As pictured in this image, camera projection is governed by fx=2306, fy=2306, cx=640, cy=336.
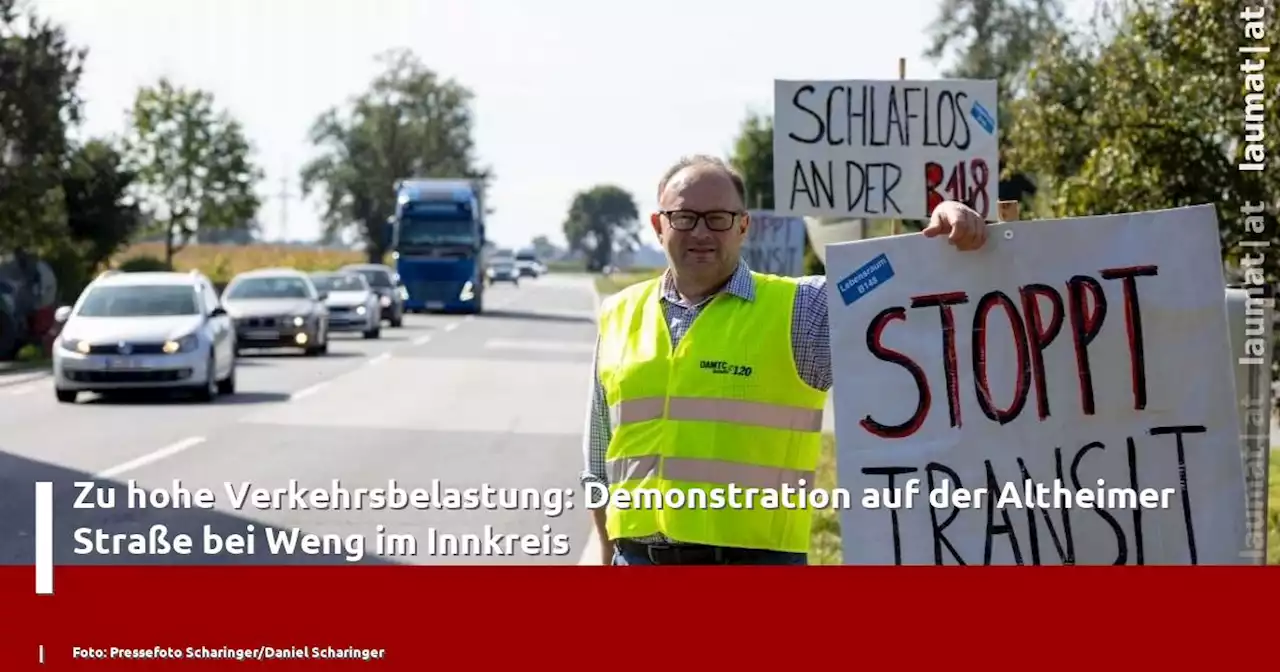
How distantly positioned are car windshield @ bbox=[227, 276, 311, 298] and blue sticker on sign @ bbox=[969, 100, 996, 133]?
29.1 m

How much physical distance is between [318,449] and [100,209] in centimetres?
3516

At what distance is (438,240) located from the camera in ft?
197

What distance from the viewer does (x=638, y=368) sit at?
16.5 ft

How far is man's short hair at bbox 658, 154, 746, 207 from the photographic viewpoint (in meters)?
5.01

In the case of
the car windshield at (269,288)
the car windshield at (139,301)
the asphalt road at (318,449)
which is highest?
the car windshield at (269,288)

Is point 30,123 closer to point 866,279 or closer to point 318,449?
point 318,449

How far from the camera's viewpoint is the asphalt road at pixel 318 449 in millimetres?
12922

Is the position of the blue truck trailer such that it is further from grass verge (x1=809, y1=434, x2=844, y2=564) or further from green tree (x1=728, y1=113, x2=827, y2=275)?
grass verge (x1=809, y1=434, x2=844, y2=564)

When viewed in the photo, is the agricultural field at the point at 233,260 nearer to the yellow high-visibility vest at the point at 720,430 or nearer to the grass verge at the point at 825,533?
the grass verge at the point at 825,533

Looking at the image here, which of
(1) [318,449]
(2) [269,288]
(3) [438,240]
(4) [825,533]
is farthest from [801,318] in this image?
(3) [438,240]
